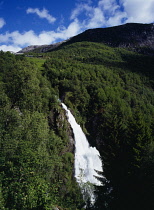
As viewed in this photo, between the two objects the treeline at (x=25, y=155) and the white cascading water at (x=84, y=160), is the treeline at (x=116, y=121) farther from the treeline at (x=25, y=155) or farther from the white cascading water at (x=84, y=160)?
the treeline at (x=25, y=155)

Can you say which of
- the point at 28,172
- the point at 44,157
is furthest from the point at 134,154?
the point at 28,172

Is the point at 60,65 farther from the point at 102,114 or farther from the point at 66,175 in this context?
the point at 66,175

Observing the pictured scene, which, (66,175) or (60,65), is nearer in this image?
(66,175)

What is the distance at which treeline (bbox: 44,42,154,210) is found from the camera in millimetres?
14562

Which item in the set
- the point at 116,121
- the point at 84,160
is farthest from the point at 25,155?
the point at 84,160

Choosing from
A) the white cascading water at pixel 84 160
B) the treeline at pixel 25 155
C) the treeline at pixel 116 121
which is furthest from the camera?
the white cascading water at pixel 84 160

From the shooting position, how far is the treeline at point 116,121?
47.8 feet

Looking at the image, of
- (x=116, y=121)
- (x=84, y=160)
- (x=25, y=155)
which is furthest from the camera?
(x=84, y=160)

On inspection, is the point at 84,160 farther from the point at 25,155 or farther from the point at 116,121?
the point at 25,155

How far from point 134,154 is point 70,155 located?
23259 mm

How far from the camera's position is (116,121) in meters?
19.1

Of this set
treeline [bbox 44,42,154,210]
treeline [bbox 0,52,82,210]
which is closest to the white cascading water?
treeline [bbox 0,52,82,210]

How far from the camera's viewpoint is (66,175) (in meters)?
32.7

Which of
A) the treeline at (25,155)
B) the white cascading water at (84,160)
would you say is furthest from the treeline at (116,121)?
the treeline at (25,155)
